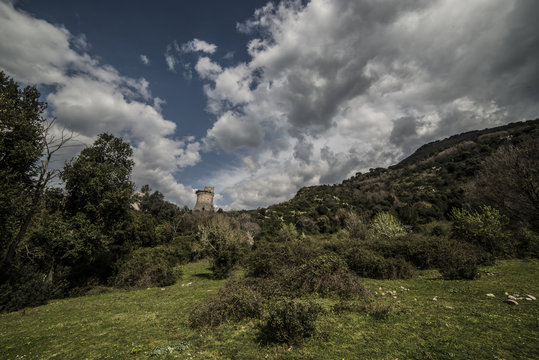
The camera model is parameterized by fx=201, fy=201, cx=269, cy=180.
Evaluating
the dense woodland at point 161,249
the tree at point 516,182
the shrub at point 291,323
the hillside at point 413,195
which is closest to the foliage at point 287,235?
the dense woodland at point 161,249

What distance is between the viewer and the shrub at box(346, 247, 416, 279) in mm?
11805

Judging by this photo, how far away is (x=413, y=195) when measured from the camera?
4541cm

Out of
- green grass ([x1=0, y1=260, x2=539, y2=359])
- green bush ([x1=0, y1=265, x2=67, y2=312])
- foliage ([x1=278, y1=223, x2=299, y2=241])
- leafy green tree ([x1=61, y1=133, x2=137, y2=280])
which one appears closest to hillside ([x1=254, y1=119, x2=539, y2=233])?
foliage ([x1=278, y1=223, x2=299, y2=241])

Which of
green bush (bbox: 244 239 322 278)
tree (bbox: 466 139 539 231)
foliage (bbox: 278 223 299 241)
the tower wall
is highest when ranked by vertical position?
the tower wall

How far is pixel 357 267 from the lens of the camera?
499 inches

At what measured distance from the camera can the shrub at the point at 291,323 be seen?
511cm

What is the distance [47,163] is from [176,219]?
39.2 meters

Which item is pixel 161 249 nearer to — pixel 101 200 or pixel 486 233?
pixel 101 200

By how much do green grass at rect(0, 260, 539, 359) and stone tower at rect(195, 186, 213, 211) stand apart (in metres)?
63.3

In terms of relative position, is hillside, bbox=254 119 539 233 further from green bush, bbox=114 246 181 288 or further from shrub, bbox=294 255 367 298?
green bush, bbox=114 246 181 288

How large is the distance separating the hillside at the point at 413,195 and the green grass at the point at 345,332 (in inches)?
1112

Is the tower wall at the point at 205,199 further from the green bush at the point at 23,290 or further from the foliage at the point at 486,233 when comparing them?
the foliage at the point at 486,233

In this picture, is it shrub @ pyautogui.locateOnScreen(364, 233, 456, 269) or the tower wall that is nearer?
shrub @ pyautogui.locateOnScreen(364, 233, 456, 269)

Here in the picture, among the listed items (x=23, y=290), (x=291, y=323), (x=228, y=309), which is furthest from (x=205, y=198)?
(x=291, y=323)
